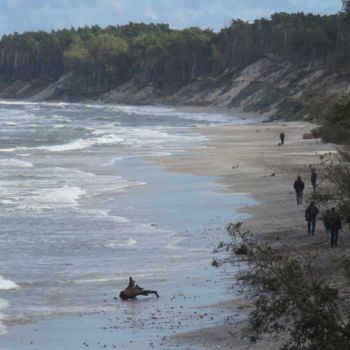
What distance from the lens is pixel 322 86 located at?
10400 centimetres

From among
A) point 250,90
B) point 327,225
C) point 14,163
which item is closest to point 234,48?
point 250,90

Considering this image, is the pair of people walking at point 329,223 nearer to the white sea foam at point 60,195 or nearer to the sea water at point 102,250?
the sea water at point 102,250

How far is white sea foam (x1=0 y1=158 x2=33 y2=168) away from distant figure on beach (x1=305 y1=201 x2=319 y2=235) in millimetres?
25703

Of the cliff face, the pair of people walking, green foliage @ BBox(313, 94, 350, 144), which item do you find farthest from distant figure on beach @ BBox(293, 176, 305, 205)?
the cliff face

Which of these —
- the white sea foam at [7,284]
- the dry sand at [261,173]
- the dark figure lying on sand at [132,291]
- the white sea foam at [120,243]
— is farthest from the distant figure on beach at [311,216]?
the white sea foam at [7,284]

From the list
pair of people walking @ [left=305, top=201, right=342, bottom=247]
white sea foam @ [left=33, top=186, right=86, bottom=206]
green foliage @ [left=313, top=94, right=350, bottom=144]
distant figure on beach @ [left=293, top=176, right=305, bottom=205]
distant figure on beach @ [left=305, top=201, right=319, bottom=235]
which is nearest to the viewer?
pair of people walking @ [left=305, top=201, right=342, bottom=247]

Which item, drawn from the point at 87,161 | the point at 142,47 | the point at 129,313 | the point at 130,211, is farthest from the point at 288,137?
the point at 142,47

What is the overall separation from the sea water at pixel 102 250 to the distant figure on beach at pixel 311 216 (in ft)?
7.79

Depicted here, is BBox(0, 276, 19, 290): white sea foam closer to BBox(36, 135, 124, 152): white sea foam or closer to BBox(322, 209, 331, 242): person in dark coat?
BBox(322, 209, 331, 242): person in dark coat

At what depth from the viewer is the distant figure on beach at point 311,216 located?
23.0 metres

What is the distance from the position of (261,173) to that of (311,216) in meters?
17.3

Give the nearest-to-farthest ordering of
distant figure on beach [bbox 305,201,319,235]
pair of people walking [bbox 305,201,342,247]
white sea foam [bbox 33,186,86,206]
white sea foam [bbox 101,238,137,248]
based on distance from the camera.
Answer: pair of people walking [bbox 305,201,342,247]
distant figure on beach [bbox 305,201,319,235]
white sea foam [bbox 101,238,137,248]
white sea foam [bbox 33,186,86,206]

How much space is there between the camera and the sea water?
16.2 meters

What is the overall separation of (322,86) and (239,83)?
4035 cm
